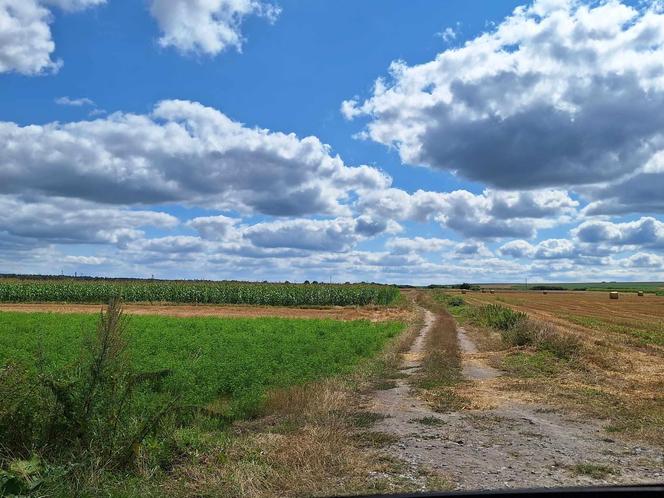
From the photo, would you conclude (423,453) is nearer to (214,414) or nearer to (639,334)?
(214,414)

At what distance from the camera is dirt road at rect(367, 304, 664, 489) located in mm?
7758

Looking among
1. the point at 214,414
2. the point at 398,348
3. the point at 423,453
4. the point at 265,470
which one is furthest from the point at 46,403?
the point at 398,348

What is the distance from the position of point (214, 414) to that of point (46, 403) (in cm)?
381

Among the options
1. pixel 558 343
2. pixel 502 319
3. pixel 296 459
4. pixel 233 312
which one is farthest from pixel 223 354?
pixel 233 312

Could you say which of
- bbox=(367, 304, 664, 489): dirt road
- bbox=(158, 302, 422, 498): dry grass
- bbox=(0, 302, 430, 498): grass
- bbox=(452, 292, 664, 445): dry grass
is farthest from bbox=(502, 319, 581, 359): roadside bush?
bbox=(158, 302, 422, 498): dry grass

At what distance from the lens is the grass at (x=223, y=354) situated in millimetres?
13383

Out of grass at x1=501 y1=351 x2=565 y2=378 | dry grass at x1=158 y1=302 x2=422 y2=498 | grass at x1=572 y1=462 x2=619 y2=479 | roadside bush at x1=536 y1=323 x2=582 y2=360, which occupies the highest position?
roadside bush at x1=536 y1=323 x2=582 y2=360

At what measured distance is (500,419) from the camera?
455 inches

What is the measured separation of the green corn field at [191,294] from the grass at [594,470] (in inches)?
2488

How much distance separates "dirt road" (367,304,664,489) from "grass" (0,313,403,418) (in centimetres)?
333

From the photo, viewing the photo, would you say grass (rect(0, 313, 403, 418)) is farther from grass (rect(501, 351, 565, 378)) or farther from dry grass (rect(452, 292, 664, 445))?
dry grass (rect(452, 292, 664, 445))

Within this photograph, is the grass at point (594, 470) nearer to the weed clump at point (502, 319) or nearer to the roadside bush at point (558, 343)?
the roadside bush at point (558, 343)

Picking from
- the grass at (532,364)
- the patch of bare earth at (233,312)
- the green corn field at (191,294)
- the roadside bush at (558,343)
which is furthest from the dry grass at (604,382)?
the green corn field at (191,294)

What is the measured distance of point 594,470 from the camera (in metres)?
8.00
